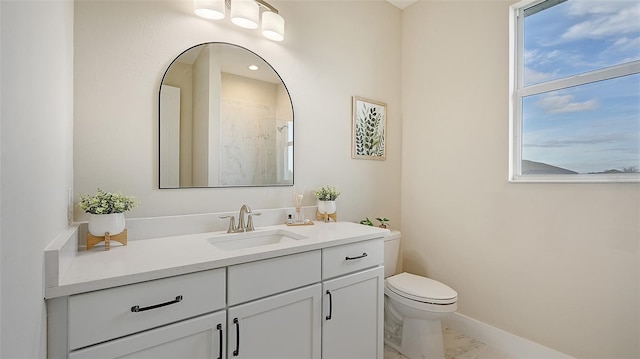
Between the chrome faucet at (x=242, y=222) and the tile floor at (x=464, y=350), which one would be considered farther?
the tile floor at (x=464, y=350)

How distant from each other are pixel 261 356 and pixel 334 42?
2.07 m

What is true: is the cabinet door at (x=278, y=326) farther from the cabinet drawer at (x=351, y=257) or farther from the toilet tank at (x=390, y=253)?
the toilet tank at (x=390, y=253)

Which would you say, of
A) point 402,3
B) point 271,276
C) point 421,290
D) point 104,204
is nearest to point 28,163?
point 104,204

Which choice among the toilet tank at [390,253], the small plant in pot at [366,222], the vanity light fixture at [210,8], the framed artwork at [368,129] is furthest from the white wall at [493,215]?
the vanity light fixture at [210,8]

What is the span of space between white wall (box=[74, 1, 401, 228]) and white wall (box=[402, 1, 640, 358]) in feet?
0.82

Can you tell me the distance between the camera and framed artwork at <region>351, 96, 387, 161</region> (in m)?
2.32

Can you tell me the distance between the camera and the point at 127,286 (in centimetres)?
91

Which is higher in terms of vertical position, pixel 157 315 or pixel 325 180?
pixel 325 180

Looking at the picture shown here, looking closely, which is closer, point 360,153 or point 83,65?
point 83,65

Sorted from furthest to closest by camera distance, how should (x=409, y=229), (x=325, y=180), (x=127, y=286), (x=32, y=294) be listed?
(x=409, y=229)
(x=325, y=180)
(x=127, y=286)
(x=32, y=294)

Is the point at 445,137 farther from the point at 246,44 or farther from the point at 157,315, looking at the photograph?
the point at 157,315

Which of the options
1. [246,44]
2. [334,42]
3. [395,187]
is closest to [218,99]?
[246,44]

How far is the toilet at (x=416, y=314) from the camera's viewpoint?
174 cm

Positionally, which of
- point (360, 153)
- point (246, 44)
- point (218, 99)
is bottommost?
point (360, 153)
